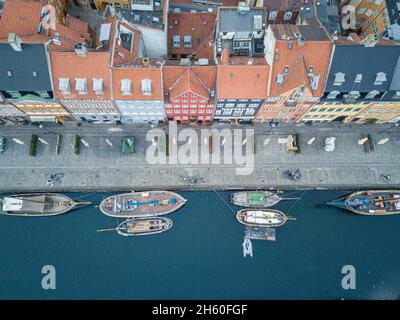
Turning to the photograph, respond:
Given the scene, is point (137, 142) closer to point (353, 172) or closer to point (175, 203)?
point (175, 203)

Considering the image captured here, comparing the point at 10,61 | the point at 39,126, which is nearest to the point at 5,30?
the point at 10,61

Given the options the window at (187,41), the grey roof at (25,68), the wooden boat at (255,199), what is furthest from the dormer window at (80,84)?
the wooden boat at (255,199)

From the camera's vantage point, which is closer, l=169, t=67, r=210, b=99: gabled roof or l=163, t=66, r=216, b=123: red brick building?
l=169, t=67, r=210, b=99: gabled roof

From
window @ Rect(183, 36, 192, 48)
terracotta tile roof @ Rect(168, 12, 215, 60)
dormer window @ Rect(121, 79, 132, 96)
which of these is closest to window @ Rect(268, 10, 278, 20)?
terracotta tile roof @ Rect(168, 12, 215, 60)

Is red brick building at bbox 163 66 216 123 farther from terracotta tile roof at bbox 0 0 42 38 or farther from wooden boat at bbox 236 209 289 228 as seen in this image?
terracotta tile roof at bbox 0 0 42 38

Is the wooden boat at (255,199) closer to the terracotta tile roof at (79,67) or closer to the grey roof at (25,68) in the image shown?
the terracotta tile roof at (79,67)

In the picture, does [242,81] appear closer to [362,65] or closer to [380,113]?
[362,65]
